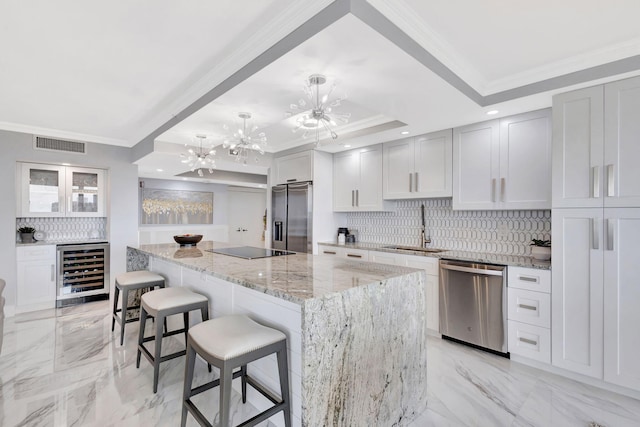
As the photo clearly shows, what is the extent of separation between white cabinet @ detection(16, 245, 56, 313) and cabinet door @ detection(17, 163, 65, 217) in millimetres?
535

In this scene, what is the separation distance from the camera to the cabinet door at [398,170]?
3.82m

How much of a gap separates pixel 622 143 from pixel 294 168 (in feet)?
12.1

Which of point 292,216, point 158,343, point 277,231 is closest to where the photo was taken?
point 158,343

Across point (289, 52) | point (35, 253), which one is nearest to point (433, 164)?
point (289, 52)

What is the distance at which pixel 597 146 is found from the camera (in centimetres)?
236

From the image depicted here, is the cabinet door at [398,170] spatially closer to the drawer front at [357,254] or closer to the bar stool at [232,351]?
the drawer front at [357,254]

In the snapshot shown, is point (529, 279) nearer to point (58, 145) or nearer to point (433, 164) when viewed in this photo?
point (433, 164)

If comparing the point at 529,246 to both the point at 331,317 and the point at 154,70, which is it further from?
the point at 154,70

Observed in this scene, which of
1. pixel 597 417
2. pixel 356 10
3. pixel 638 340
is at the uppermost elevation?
pixel 356 10

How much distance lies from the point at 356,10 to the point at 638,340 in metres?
2.93

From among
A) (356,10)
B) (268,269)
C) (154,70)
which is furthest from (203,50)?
(268,269)

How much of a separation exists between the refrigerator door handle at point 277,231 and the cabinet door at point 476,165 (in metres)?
2.71

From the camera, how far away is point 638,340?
2.19 metres

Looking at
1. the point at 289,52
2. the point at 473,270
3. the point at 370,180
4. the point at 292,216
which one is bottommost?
the point at 473,270
